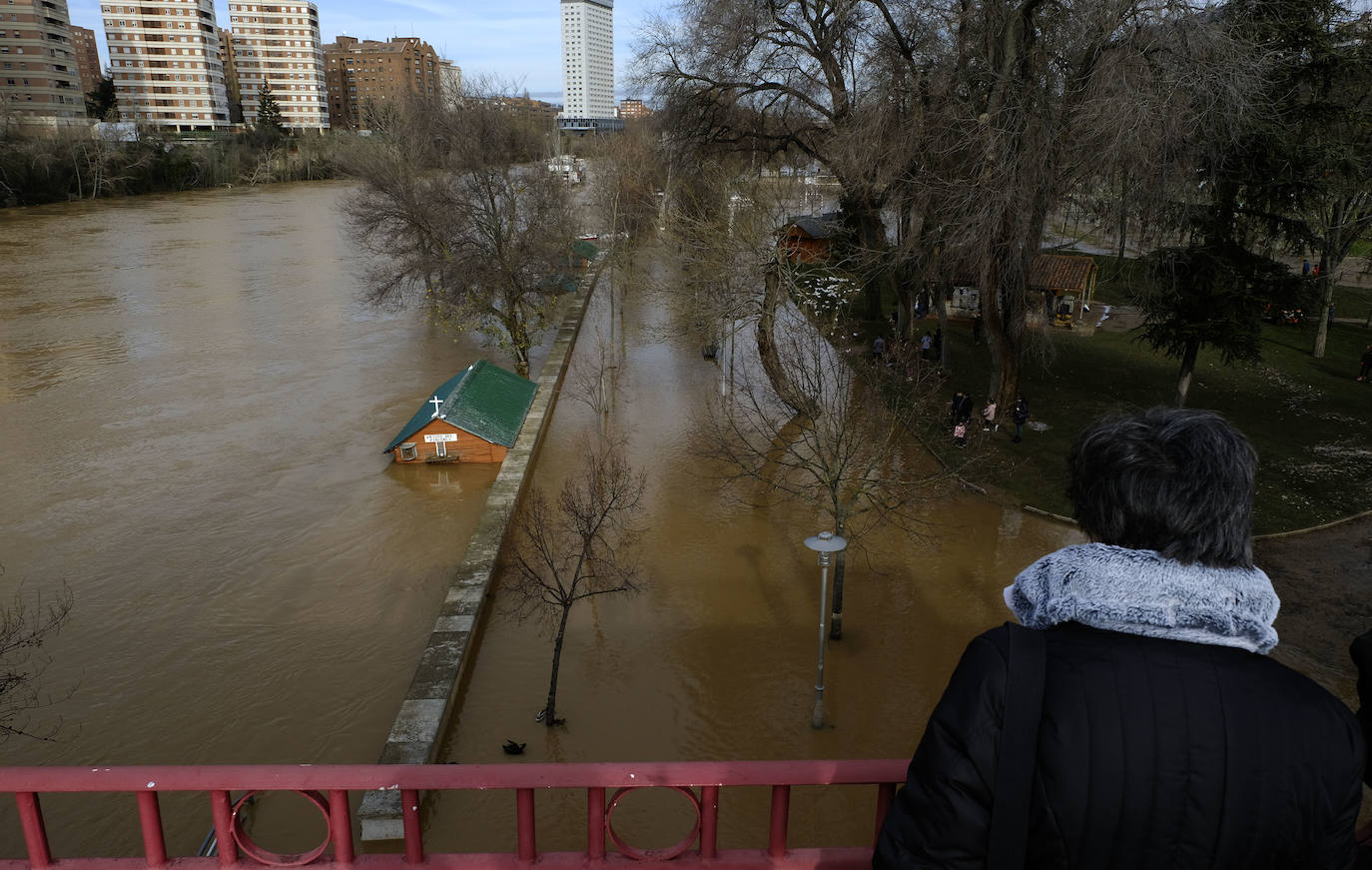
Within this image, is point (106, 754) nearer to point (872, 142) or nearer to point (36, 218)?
point (872, 142)

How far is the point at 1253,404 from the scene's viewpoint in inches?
782

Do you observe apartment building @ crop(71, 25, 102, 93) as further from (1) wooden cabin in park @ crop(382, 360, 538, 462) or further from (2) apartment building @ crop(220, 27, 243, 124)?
(1) wooden cabin in park @ crop(382, 360, 538, 462)

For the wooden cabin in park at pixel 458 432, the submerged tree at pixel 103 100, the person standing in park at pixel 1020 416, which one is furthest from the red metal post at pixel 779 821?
the submerged tree at pixel 103 100

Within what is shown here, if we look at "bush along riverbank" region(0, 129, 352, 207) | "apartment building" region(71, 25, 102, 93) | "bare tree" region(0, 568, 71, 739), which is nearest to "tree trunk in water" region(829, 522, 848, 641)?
"bare tree" region(0, 568, 71, 739)

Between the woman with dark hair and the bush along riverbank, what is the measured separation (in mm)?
53394

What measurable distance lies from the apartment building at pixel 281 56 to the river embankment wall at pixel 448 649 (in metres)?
112

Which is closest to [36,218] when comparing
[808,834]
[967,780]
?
[808,834]

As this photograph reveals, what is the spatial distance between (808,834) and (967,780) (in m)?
8.00

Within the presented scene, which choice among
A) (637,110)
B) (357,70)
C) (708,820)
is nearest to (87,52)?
(357,70)

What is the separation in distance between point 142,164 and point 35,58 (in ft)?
104

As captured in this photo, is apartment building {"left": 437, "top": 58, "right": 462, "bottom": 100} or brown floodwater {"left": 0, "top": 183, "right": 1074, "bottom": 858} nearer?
brown floodwater {"left": 0, "top": 183, "right": 1074, "bottom": 858}

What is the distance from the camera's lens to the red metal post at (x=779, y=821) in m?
2.61

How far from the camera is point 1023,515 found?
15.5m

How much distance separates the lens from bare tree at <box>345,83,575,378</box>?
2400 centimetres
